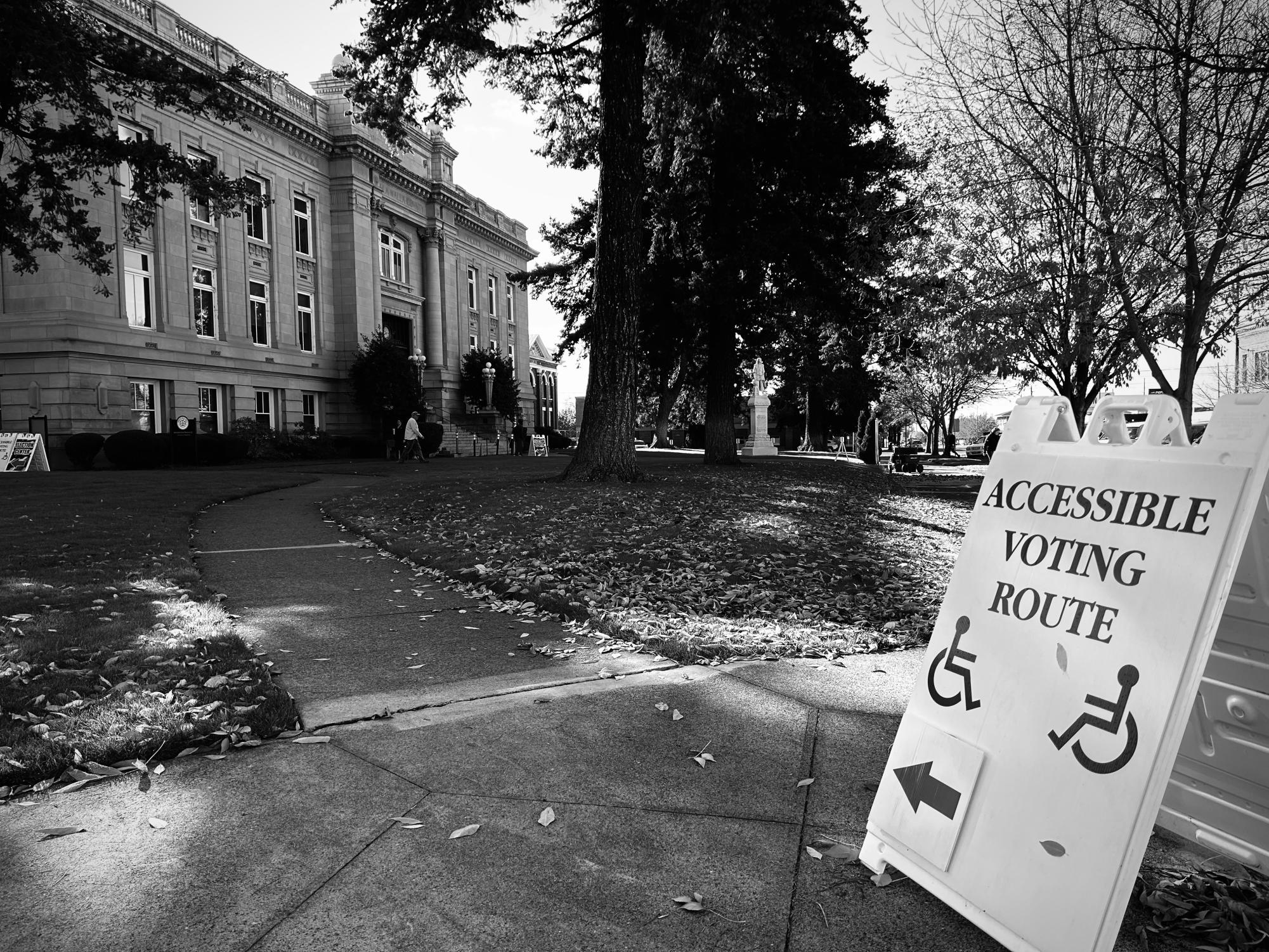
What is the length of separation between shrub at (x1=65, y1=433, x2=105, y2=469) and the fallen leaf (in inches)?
1086

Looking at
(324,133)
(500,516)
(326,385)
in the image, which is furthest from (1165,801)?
(324,133)

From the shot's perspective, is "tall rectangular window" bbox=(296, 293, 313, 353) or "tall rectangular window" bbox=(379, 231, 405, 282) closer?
"tall rectangular window" bbox=(296, 293, 313, 353)

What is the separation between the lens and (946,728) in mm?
2508

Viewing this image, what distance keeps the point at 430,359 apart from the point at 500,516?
3855 centimetres

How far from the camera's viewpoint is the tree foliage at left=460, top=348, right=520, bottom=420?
47.2m

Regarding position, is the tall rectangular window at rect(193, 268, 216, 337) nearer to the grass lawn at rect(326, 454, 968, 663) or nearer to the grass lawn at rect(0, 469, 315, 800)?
the grass lawn at rect(326, 454, 968, 663)

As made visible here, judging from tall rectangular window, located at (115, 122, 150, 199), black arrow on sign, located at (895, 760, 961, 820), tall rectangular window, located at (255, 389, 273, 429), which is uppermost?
tall rectangular window, located at (115, 122, 150, 199)

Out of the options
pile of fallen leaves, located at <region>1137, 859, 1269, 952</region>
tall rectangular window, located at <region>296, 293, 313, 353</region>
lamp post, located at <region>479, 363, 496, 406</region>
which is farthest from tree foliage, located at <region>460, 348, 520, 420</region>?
pile of fallen leaves, located at <region>1137, 859, 1269, 952</region>

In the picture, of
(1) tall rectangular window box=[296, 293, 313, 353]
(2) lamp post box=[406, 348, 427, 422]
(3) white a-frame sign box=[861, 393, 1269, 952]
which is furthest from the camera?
(2) lamp post box=[406, 348, 427, 422]

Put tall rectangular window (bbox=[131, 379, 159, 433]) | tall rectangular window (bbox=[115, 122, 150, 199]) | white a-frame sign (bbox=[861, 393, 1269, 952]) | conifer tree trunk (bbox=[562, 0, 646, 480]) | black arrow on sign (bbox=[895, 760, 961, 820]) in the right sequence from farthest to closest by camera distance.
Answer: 1. tall rectangular window (bbox=[131, 379, 159, 433])
2. tall rectangular window (bbox=[115, 122, 150, 199])
3. conifer tree trunk (bbox=[562, 0, 646, 480])
4. black arrow on sign (bbox=[895, 760, 961, 820])
5. white a-frame sign (bbox=[861, 393, 1269, 952])

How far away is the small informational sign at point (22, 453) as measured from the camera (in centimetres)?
2141

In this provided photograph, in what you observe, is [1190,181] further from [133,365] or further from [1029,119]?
[133,365]

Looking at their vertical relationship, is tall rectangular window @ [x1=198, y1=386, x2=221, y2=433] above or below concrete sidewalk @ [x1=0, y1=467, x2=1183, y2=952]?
below

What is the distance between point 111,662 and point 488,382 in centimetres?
4217
